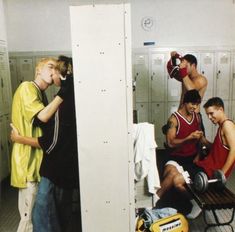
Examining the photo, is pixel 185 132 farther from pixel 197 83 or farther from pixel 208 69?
A: pixel 208 69

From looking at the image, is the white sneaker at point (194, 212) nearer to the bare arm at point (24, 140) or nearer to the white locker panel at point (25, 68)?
the bare arm at point (24, 140)

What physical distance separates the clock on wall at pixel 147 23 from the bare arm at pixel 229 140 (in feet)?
10.0

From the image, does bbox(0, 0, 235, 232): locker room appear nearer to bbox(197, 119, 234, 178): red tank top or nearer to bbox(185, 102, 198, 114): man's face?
bbox(197, 119, 234, 178): red tank top

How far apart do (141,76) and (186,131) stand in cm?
192

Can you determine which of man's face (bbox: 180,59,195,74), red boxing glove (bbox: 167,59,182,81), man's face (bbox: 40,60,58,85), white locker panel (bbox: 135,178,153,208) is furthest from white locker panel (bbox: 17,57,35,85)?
white locker panel (bbox: 135,178,153,208)

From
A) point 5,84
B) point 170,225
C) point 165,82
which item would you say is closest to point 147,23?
point 165,82

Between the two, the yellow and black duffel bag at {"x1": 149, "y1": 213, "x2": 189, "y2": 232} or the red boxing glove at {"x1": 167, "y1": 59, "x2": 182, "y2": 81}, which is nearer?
the yellow and black duffel bag at {"x1": 149, "y1": 213, "x2": 189, "y2": 232}

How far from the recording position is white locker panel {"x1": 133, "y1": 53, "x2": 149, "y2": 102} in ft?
18.4

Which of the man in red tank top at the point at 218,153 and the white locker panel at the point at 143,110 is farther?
the white locker panel at the point at 143,110

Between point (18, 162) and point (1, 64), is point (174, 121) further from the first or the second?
point (1, 64)

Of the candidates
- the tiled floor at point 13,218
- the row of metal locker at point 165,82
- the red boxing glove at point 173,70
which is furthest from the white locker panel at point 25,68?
the red boxing glove at point 173,70

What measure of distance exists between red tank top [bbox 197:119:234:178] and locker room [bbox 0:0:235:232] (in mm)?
493

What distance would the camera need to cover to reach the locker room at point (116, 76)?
226 cm

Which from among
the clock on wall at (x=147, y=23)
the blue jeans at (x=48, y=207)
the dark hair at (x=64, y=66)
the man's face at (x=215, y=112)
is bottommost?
the blue jeans at (x=48, y=207)
